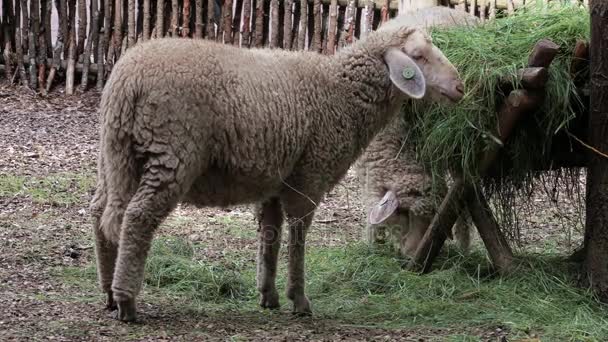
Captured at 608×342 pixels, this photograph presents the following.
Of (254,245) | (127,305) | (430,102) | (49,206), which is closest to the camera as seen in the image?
(127,305)

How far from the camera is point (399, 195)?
734 cm

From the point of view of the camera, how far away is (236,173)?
5.51 meters

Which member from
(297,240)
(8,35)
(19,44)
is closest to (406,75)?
(297,240)

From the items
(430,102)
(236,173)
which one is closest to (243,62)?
(236,173)

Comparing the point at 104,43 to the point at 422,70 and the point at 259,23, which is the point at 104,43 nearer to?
the point at 259,23

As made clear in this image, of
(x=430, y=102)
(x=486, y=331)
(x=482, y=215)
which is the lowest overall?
(x=486, y=331)

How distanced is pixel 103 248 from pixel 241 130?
0.99 meters

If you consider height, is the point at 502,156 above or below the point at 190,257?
above

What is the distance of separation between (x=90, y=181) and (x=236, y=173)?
12.3 ft

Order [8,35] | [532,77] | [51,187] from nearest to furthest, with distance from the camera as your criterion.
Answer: [532,77] < [51,187] < [8,35]

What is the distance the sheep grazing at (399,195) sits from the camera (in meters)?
7.22

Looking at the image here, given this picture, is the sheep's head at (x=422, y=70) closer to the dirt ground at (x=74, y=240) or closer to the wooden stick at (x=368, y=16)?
the dirt ground at (x=74, y=240)

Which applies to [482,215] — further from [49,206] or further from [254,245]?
[49,206]

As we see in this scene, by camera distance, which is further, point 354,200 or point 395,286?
point 354,200
